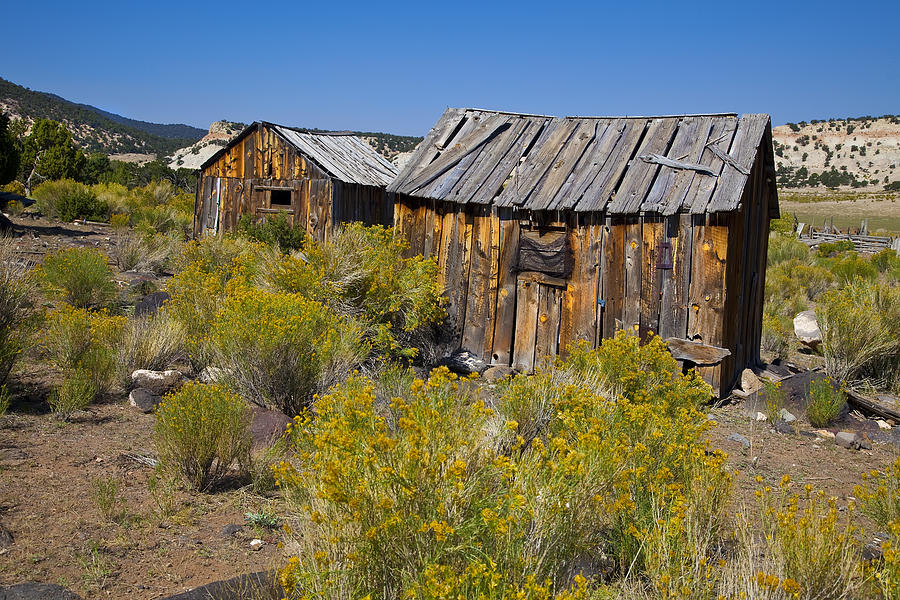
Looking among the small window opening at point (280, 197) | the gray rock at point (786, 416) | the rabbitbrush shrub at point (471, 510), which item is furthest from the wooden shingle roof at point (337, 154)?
Result: the rabbitbrush shrub at point (471, 510)

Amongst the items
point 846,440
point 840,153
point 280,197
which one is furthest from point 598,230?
point 840,153

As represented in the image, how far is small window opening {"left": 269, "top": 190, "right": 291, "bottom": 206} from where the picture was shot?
685 inches

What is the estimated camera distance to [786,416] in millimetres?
7965

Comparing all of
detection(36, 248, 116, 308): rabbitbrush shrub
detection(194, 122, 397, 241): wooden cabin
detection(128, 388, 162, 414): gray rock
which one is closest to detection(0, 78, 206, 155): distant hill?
detection(194, 122, 397, 241): wooden cabin

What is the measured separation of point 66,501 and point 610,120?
817 cm

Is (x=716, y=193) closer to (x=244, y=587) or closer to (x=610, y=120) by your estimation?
(x=610, y=120)

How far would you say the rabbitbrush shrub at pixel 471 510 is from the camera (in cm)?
297

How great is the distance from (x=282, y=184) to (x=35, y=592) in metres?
14.3

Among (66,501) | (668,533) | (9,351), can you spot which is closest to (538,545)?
(668,533)

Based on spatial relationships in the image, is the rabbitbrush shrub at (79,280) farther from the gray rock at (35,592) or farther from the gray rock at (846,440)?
the gray rock at (846,440)

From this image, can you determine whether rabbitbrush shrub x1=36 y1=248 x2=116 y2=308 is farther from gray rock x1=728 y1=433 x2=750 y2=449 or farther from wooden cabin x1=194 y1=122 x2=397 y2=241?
gray rock x1=728 y1=433 x2=750 y2=449

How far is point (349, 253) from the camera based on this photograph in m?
8.77

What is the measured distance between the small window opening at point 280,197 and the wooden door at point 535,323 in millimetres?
9731

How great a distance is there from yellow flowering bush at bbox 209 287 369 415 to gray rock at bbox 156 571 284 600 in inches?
122
